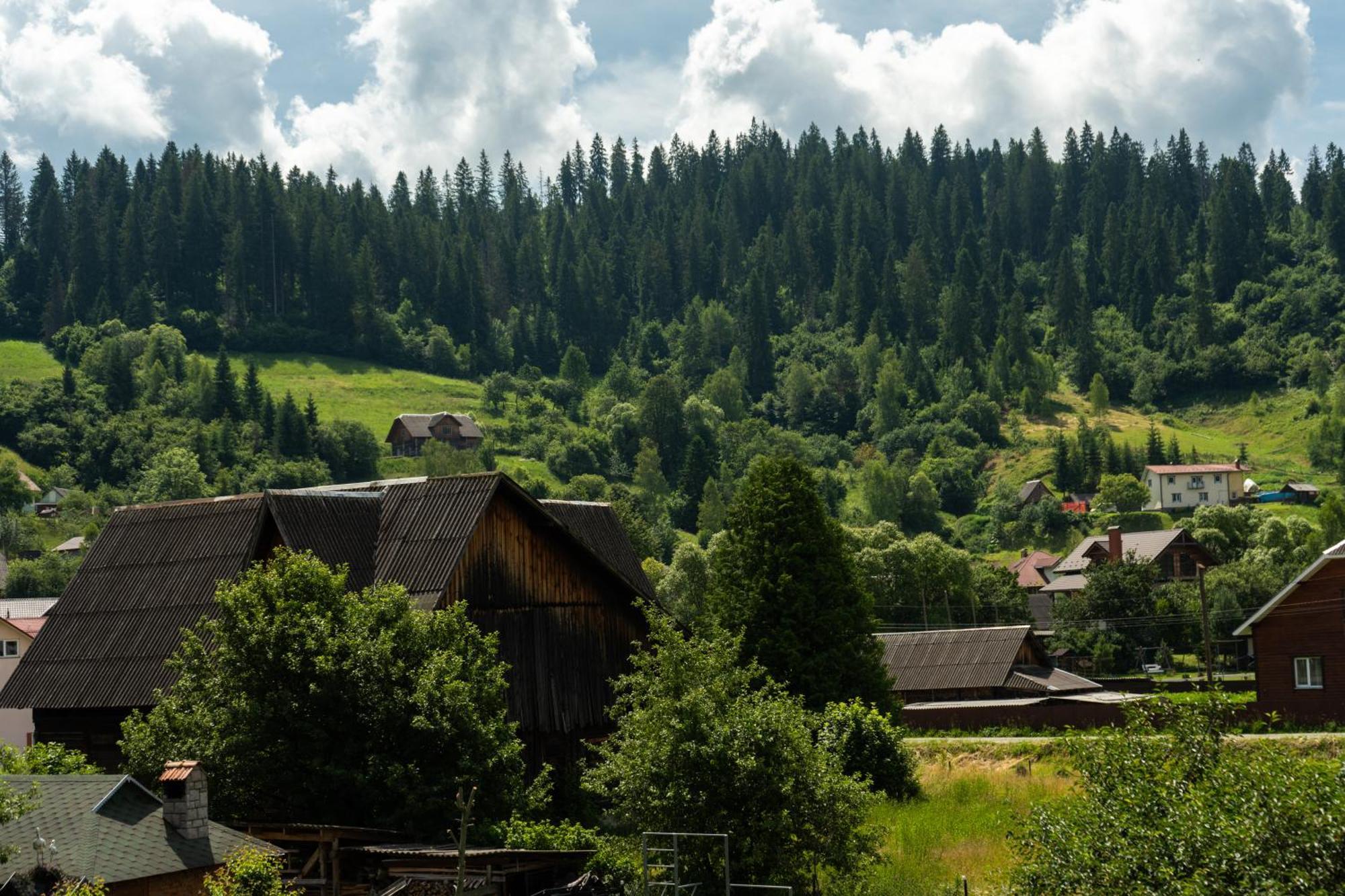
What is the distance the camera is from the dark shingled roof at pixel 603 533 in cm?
4212

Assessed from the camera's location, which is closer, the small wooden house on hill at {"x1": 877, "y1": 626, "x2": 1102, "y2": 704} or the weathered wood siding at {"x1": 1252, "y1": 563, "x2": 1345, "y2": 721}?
the weathered wood siding at {"x1": 1252, "y1": 563, "x2": 1345, "y2": 721}

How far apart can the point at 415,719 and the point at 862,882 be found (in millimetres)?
8811

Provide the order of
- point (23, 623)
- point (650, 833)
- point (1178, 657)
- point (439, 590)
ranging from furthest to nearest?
1. point (1178, 657)
2. point (23, 623)
3. point (439, 590)
4. point (650, 833)

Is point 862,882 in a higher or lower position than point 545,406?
lower

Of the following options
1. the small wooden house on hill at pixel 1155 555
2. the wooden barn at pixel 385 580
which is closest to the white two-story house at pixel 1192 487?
the small wooden house on hill at pixel 1155 555

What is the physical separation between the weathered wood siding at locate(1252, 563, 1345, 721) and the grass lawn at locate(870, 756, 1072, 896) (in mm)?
10263

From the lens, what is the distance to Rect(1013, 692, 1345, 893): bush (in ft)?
54.6

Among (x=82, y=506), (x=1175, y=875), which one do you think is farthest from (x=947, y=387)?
(x=1175, y=875)

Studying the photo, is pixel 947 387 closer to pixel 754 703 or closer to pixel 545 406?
pixel 545 406

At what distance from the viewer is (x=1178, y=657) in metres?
84.4

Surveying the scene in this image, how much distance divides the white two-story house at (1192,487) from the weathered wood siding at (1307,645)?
96222 millimetres

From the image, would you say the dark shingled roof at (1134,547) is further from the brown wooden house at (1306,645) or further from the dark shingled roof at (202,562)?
the dark shingled roof at (202,562)

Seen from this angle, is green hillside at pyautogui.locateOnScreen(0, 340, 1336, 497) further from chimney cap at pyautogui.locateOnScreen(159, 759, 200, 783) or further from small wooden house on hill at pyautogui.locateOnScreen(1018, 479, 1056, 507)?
chimney cap at pyautogui.locateOnScreen(159, 759, 200, 783)

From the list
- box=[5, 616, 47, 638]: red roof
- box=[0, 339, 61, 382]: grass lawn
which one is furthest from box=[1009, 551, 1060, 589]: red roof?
box=[0, 339, 61, 382]: grass lawn
